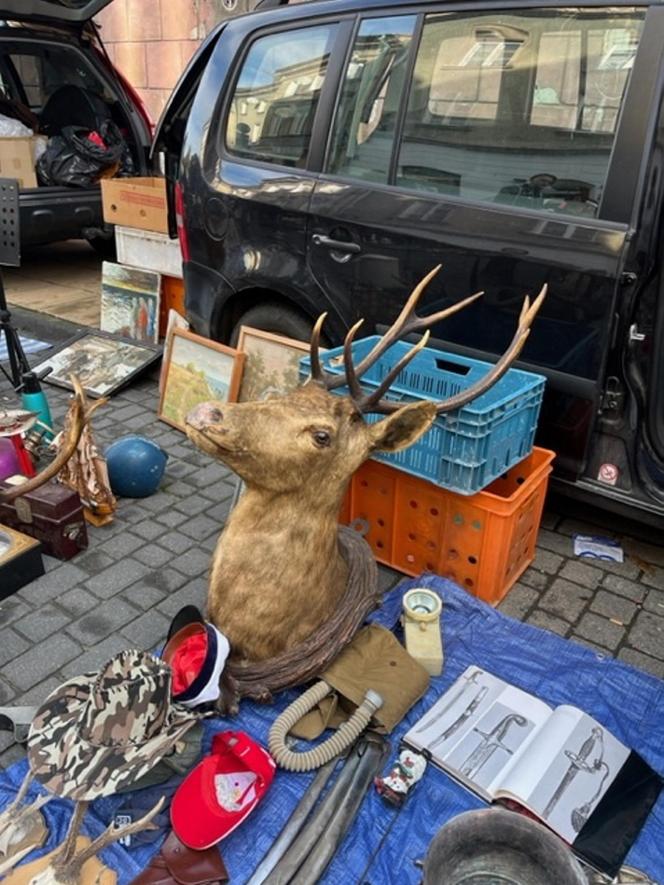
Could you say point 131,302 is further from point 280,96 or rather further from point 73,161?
point 280,96

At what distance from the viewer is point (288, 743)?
2.35 m

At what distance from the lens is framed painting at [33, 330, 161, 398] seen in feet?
16.5

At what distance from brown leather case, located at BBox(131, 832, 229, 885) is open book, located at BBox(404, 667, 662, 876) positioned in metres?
0.71

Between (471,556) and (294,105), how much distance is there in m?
2.44

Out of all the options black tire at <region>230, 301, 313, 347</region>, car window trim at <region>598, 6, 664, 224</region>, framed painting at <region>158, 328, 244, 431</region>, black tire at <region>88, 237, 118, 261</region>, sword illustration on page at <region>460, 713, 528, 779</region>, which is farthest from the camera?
black tire at <region>88, 237, 118, 261</region>

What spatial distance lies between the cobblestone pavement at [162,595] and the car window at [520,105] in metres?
1.61

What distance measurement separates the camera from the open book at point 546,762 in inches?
82.7

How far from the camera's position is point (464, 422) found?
273 cm

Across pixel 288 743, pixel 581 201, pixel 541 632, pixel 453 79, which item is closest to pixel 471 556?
pixel 541 632

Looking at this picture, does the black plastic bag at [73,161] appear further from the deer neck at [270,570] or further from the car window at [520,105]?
the deer neck at [270,570]

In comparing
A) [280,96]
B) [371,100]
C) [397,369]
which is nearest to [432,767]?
[397,369]

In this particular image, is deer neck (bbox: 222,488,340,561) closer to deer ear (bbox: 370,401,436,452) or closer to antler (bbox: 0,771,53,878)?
deer ear (bbox: 370,401,436,452)

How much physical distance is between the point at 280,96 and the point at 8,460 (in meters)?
2.32

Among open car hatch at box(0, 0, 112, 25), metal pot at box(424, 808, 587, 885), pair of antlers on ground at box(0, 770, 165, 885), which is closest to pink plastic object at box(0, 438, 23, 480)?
pair of antlers on ground at box(0, 770, 165, 885)
